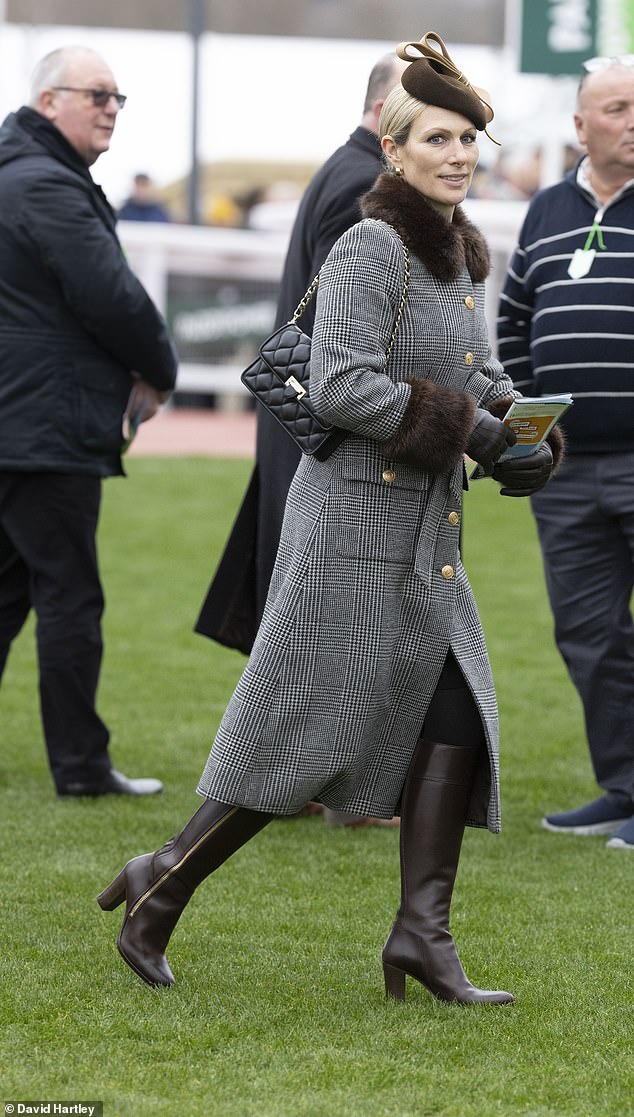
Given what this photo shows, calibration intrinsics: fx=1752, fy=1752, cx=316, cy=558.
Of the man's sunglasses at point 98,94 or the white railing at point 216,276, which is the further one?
the white railing at point 216,276

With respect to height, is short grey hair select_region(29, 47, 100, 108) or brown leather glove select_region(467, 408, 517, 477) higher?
short grey hair select_region(29, 47, 100, 108)

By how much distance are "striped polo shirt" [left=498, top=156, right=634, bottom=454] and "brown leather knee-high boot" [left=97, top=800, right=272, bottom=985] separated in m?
2.16

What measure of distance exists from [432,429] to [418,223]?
1.49 ft

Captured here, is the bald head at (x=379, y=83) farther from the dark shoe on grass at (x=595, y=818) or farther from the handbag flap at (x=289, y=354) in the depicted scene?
the dark shoe on grass at (x=595, y=818)

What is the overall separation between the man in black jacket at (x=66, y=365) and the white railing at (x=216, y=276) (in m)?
10.9

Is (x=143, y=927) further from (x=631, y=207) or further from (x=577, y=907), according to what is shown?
(x=631, y=207)

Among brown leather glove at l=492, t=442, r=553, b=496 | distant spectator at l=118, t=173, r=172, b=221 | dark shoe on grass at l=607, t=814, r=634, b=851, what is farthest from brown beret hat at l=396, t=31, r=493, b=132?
distant spectator at l=118, t=173, r=172, b=221

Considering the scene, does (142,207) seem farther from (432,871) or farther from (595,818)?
(432,871)

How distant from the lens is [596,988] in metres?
3.99

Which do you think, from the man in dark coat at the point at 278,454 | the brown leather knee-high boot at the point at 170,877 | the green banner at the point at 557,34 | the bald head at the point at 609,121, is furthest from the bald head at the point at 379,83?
the green banner at the point at 557,34

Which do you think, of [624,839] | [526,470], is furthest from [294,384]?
[624,839]

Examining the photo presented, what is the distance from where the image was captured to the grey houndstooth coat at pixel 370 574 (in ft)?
12.1

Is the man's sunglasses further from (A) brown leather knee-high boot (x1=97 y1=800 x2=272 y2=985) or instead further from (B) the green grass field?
(A) brown leather knee-high boot (x1=97 y1=800 x2=272 y2=985)

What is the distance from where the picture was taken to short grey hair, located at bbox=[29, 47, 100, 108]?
569cm
